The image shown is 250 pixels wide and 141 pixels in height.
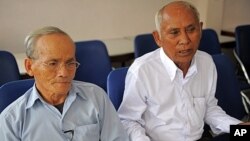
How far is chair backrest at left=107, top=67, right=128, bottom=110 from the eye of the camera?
5.18 ft

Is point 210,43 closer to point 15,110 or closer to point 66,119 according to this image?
point 66,119

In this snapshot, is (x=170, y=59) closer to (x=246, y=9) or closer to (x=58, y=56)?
(x=58, y=56)

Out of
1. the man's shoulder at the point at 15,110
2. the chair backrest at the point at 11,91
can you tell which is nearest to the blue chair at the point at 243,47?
the chair backrest at the point at 11,91

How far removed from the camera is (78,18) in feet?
10.6

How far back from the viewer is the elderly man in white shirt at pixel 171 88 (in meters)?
1.48

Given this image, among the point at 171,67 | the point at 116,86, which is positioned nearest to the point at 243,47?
the point at 171,67

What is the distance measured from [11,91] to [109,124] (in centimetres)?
44

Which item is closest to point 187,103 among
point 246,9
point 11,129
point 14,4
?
point 11,129

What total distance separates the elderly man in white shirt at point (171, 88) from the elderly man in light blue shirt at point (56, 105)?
0.65 feet

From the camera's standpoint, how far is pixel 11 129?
1159mm

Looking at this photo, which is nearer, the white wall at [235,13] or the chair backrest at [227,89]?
the chair backrest at [227,89]

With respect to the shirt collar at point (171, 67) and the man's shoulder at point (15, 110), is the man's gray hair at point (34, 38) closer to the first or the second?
the man's shoulder at point (15, 110)

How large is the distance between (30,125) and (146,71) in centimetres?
60

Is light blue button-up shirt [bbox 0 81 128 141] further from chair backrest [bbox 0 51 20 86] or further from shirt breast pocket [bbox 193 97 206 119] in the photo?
chair backrest [bbox 0 51 20 86]
